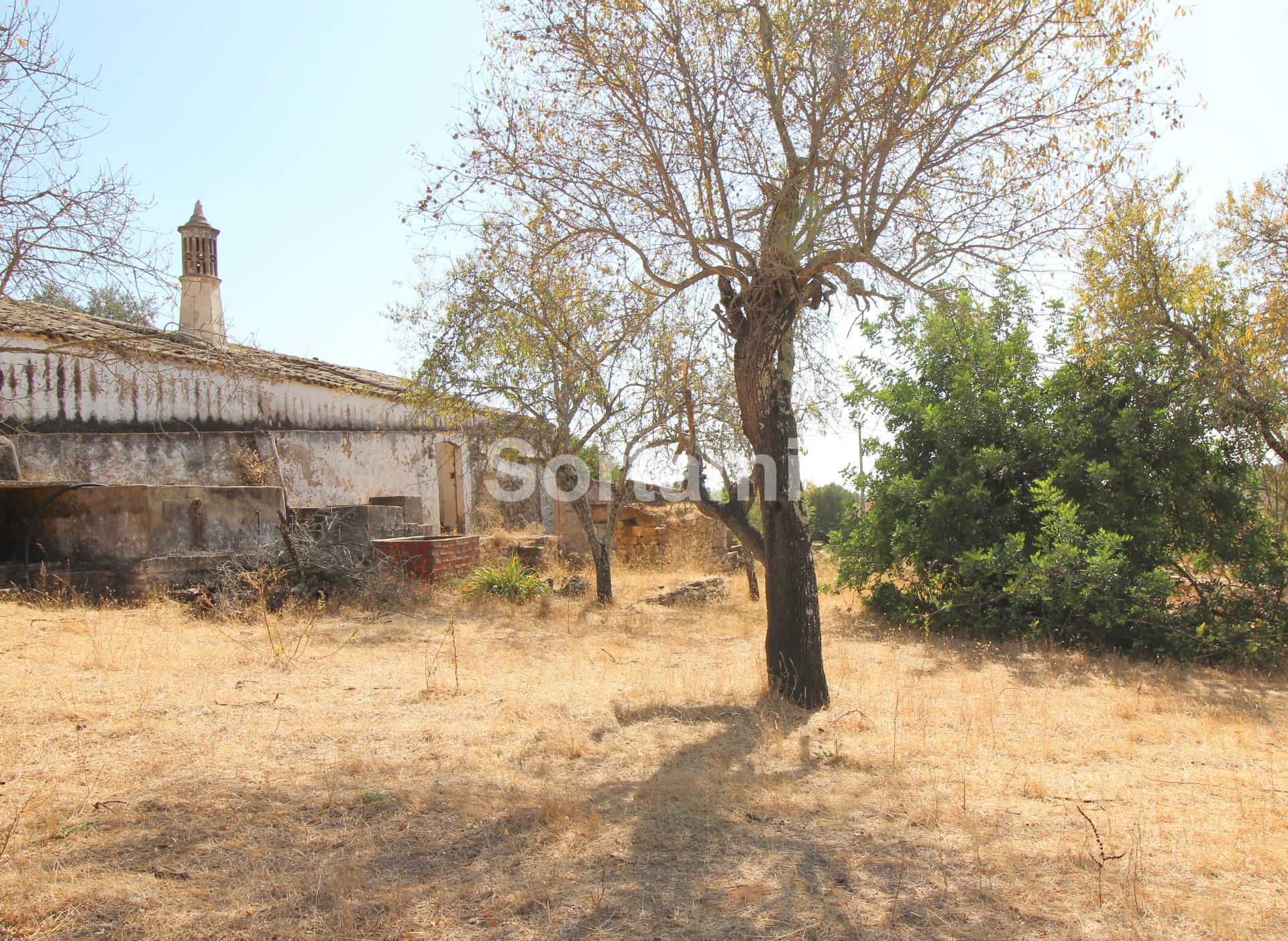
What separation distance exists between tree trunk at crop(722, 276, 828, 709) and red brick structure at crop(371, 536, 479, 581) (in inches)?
276

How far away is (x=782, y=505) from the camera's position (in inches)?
266

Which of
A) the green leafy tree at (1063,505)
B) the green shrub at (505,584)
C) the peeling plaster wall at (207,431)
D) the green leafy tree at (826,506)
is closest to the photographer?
the green leafy tree at (1063,505)

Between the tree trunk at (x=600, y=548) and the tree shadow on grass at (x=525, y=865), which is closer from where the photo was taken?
the tree shadow on grass at (x=525, y=865)

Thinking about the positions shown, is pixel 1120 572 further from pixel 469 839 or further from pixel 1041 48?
pixel 469 839

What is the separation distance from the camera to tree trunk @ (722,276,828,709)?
6746 mm

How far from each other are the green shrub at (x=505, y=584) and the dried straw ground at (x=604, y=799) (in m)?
4.27

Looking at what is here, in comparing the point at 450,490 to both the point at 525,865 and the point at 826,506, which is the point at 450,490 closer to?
the point at 826,506

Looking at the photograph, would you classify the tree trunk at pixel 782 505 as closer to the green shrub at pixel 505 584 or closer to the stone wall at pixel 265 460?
the green shrub at pixel 505 584

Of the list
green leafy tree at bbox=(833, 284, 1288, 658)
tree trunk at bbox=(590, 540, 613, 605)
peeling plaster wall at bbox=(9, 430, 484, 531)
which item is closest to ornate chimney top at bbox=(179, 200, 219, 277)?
peeling plaster wall at bbox=(9, 430, 484, 531)

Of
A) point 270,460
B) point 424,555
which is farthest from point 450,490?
point 424,555

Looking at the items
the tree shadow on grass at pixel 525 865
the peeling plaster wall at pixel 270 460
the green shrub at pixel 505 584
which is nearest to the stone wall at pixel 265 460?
the peeling plaster wall at pixel 270 460

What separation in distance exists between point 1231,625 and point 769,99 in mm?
7499

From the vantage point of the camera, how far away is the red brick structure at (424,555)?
12.6 metres

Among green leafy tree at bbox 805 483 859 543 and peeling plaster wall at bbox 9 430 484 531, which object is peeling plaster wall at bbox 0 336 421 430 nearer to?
peeling plaster wall at bbox 9 430 484 531
